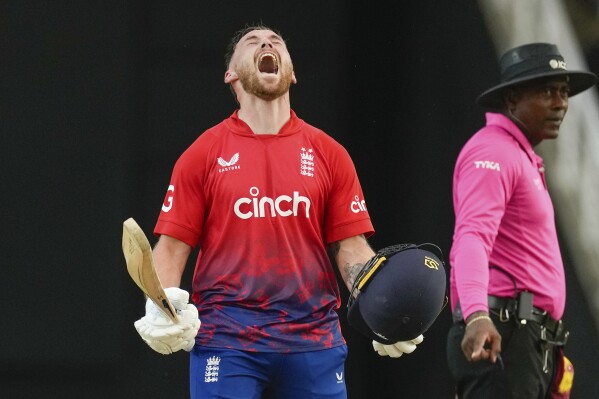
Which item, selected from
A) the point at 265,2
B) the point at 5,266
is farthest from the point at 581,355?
the point at 5,266

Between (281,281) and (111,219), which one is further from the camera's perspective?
(111,219)

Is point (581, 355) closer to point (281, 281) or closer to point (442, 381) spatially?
point (442, 381)

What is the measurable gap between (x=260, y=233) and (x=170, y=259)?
12.3 inches

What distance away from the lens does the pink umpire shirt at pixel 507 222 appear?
4848 millimetres

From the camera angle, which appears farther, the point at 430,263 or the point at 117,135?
the point at 117,135

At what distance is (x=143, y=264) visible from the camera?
3910mm

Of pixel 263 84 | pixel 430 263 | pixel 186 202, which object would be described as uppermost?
pixel 263 84

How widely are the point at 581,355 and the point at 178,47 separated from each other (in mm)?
2365

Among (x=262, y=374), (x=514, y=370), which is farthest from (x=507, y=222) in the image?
(x=262, y=374)

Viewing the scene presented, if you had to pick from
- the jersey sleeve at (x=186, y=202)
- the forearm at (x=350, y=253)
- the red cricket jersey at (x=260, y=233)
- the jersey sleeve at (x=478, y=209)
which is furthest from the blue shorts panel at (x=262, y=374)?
the jersey sleeve at (x=478, y=209)

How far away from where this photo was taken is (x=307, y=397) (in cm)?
434

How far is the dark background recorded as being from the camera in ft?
19.3

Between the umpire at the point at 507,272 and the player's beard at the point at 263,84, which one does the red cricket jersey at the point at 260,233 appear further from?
the umpire at the point at 507,272

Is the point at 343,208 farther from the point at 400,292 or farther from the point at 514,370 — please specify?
the point at 514,370
